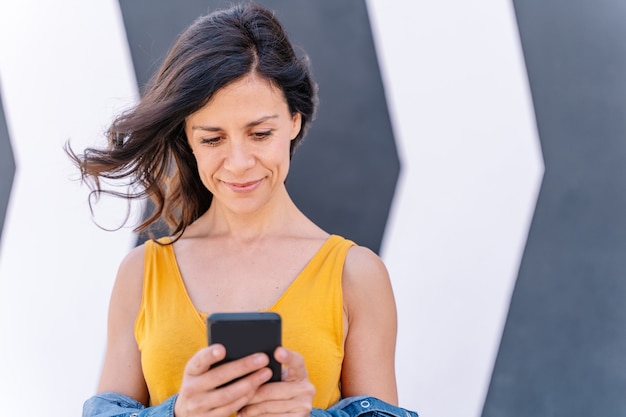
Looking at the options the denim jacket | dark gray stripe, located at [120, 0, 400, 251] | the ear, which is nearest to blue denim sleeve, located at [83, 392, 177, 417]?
the denim jacket

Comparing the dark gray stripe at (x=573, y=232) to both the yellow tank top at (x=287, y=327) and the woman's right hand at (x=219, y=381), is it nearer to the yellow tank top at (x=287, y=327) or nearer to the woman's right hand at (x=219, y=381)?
the yellow tank top at (x=287, y=327)

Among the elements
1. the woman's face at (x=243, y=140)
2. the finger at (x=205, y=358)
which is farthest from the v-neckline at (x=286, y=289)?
the finger at (x=205, y=358)

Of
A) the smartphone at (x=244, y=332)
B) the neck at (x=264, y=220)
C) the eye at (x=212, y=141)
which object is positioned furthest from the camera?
the neck at (x=264, y=220)

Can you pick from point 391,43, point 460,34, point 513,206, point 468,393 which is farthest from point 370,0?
point 468,393

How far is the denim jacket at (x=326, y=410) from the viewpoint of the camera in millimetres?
1193

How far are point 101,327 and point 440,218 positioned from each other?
75 cm

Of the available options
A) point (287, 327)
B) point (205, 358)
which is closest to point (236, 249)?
point (287, 327)

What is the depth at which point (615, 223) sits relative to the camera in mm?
1659

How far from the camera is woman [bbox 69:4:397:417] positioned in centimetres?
122

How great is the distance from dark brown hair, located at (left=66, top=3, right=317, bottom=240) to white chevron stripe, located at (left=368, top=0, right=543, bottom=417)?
366mm

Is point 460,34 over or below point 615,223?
over

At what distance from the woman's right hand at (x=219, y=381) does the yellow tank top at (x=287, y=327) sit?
0.22 m

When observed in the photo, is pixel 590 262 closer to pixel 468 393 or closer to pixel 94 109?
pixel 468 393

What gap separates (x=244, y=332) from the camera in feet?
3.18
